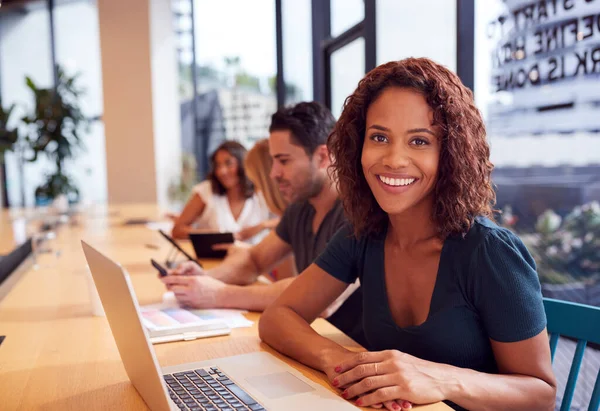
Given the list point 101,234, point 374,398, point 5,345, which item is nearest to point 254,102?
point 101,234

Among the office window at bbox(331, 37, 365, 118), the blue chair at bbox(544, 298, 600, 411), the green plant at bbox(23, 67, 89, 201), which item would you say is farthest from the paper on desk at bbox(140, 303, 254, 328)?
the green plant at bbox(23, 67, 89, 201)

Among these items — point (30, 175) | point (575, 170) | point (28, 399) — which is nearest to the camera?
point (28, 399)

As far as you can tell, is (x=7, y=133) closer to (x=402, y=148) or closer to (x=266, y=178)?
(x=266, y=178)

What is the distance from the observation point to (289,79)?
483cm

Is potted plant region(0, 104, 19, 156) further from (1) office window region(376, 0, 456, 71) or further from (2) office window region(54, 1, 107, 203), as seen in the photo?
(1) office window region(376, 0, 456, 71)

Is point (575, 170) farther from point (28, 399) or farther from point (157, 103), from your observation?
point (157, 103)

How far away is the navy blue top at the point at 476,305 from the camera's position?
43.1 inches

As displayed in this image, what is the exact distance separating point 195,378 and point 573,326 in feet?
2.64

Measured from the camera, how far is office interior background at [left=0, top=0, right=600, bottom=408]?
6.28 feet

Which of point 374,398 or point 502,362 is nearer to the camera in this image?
point 374,398

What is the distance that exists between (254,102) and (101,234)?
3.27 metres

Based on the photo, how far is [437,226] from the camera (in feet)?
4.15

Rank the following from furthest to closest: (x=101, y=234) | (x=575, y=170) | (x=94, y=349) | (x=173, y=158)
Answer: (x=173, y=158), (x=101, y=234), (x=575, y=170), (x=94, y=349)

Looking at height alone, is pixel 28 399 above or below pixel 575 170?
below
